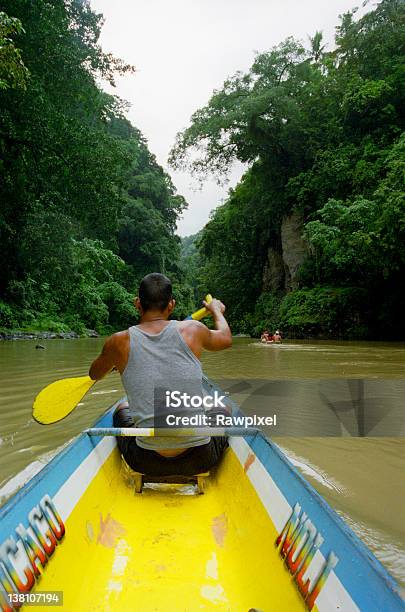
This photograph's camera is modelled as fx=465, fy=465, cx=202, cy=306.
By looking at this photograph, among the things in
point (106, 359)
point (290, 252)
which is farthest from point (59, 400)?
point (290, 252)

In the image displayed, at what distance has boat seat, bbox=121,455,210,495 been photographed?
229cm

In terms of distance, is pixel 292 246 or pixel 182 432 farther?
pixel 292 246

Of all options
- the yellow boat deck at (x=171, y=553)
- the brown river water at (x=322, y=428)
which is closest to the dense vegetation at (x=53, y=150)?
the brown river water at (x=322, y=428)

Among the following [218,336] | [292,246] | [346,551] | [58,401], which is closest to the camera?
[346,551]

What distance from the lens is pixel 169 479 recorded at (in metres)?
2.38

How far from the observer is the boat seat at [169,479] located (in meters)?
2.29

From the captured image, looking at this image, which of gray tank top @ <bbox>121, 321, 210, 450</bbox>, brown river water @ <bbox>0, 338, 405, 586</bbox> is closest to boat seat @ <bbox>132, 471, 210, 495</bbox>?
gray tank top @ <bbox>121, 321, 210, 450</bbox>

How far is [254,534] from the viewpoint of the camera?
174 cm

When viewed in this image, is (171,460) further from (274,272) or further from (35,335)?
(274,272)

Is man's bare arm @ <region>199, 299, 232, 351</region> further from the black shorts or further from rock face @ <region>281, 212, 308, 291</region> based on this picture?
rock face @ <region>281, 212, 308, 291</region>

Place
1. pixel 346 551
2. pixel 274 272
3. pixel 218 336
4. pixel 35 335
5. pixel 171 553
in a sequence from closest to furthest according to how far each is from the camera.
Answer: pixel 346 551
pixel 171 553
pixel 218 336
pixel 35 335
pixel 274 272

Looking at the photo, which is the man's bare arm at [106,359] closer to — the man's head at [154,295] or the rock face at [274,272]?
the man's head at [154,295]

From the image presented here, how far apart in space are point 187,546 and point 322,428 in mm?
2389

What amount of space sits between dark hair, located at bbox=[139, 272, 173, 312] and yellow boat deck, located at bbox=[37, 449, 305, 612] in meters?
0.81
